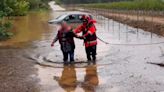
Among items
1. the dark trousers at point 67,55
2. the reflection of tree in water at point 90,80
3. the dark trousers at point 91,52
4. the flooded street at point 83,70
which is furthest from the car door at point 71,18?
the reflection of tree in water at point 90,80

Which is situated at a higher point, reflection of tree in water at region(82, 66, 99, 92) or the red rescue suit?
the red rescue suit

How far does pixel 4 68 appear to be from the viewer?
14711mm

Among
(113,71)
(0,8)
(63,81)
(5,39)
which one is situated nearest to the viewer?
(63,81)

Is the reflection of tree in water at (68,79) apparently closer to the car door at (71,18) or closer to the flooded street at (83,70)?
the flooded street at (83,70)

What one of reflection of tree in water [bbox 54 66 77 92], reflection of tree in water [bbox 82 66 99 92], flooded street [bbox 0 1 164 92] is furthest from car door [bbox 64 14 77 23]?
reflection of tree in water [bbox 82 66 99 92]

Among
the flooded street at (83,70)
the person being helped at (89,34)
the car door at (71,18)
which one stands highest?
the person being helped at (89,34)

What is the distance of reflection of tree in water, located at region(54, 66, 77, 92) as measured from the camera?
11784mm

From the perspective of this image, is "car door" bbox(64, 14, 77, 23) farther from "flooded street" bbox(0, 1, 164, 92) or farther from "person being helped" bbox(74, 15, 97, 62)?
"person being helped" bbox(74, 15, 97, 62)

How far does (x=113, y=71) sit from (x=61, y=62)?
247cm

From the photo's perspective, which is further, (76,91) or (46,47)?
(46,47)

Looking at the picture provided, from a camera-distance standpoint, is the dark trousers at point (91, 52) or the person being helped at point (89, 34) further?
the dark trousers at point (91, 52)

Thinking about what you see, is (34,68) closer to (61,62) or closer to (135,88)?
(61,62)

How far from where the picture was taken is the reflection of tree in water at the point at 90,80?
11602 millimetres

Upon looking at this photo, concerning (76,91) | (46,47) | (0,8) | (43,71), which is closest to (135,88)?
(76,91)
